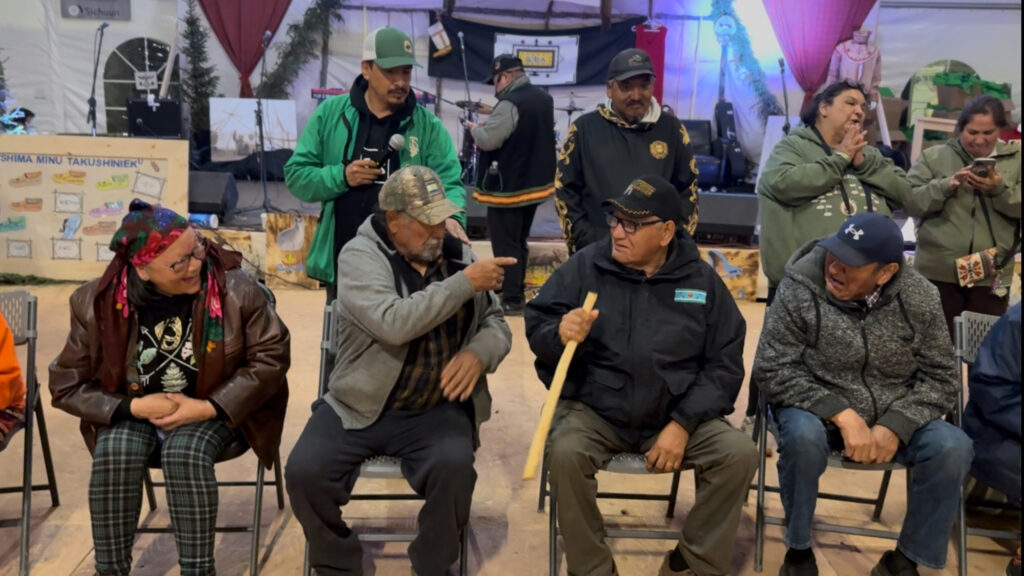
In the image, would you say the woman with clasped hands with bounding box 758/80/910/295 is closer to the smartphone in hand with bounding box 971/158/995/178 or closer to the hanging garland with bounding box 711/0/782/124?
the smartphone in hand with bounding box 971/158/995/178

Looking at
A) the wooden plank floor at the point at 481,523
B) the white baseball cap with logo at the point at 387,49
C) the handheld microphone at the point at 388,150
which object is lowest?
the wooden plank floor at the point at 481,523

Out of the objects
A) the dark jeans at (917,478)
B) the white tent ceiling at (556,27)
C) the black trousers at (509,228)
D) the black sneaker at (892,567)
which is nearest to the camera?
the dark jeans at (917,478)

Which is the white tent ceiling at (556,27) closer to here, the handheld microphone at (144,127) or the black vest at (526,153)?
the handheld microphone at (144,127)

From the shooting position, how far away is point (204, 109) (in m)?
8.73

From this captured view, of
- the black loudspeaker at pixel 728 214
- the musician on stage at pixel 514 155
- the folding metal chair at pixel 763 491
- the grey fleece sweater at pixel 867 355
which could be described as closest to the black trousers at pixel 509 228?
the musician on stage at pixel 514 155

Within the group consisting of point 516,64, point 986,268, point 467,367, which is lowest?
point 467,367

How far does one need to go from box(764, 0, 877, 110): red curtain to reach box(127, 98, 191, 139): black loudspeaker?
5.90 m

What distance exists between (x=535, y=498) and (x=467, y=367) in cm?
87

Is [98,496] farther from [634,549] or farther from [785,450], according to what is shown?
[785,450]

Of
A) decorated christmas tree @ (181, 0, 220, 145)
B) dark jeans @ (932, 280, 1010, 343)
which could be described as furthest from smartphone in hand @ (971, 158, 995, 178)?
decorated christmas tree @ (181, 0, 220, 145)

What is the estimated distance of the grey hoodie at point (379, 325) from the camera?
228cm

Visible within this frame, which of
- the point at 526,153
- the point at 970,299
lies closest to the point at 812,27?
the point at 526,153

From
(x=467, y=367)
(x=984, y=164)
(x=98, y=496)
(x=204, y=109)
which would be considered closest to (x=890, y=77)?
(x=984, y=164)

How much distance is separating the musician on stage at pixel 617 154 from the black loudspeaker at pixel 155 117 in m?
5.13
